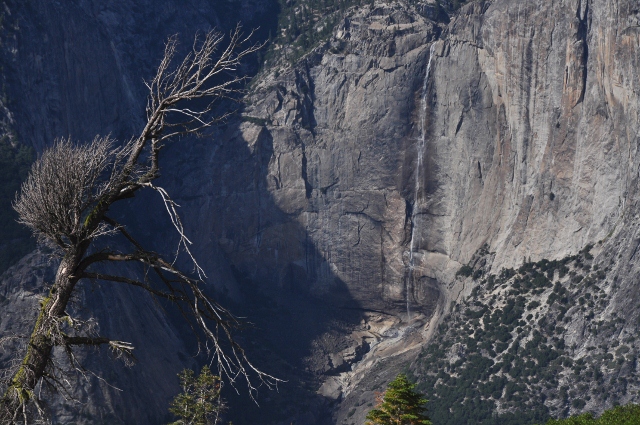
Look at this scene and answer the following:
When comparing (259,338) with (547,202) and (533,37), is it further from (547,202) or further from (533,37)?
(533,37)

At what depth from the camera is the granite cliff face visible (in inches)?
3135

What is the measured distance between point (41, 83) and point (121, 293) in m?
19.1

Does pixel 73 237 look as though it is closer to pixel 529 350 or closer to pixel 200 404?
pixel 200 404

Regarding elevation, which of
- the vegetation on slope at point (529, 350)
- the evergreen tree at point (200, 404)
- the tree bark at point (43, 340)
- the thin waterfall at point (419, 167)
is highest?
the thin waterfall at point (419, 167)

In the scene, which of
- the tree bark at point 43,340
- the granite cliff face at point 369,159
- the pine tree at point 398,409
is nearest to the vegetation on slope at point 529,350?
the granite cliff face at point 369,159

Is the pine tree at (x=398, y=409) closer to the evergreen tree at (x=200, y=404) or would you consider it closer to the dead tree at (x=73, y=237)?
the dead tree at (x=73, y=237)

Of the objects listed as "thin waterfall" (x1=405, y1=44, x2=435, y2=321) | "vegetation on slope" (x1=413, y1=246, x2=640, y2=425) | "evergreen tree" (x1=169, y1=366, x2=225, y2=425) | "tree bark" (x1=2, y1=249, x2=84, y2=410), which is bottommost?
"vegetation on slope" (x1=413, y1=246, x2=640, y2=425)

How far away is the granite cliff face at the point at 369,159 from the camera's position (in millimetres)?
79625

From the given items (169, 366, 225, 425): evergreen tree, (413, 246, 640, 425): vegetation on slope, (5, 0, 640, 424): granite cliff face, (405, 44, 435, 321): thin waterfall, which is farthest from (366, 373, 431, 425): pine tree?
(405, 44, 435, 321): thin waterfall

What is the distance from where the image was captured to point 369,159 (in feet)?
301

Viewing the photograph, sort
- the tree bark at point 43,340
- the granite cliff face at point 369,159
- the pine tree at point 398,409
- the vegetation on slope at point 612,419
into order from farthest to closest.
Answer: the granite cliff face at point 369,159
the vegetation on slope at point 612,419
the pine tree at point 398,409
the tree bark at point 43,340

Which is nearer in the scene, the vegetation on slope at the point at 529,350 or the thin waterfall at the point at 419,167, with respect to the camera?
the vegetation on slope at the point at 529,350

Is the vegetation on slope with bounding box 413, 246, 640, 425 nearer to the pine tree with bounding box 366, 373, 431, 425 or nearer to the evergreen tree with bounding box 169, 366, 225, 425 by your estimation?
the evergreen tree with bounding box 169, 366, 225, 425

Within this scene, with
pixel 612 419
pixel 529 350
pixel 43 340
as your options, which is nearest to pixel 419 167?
pixel 529 350
